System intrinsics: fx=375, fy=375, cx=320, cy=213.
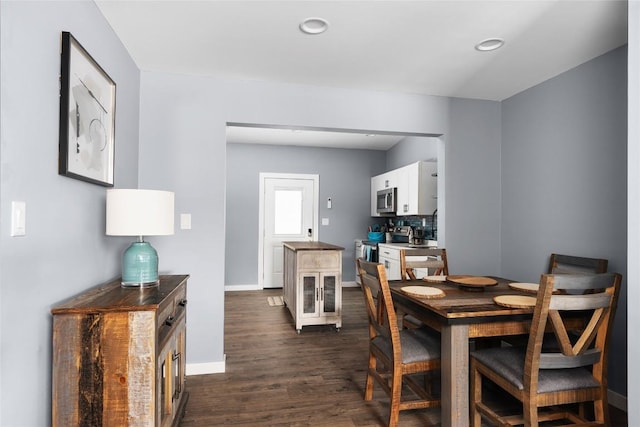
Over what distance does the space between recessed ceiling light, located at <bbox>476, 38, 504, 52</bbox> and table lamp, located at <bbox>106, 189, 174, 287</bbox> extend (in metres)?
2.24

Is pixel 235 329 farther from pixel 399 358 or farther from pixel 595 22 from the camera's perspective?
pixel 595 22

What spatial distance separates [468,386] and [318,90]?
8.33 ft

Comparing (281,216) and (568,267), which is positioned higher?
(281,216)

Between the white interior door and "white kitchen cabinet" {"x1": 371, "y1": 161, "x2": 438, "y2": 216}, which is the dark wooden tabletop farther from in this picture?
the white interior door

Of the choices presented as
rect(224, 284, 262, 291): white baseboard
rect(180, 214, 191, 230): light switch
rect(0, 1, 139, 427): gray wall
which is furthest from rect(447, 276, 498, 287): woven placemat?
rect(224, 284, 262, 291): white baseboard

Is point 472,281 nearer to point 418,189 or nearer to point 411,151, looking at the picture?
point 418,189

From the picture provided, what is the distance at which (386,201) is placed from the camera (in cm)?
592

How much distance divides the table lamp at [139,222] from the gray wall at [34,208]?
173 millimetres

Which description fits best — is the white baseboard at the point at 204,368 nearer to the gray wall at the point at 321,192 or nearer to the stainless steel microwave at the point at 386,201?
the gray wall at the point at 321,192

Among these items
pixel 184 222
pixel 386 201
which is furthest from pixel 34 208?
pixel 386 201

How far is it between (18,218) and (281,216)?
527cm

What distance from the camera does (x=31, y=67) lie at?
57.2 inches

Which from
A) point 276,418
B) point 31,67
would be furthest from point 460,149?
point 31,67

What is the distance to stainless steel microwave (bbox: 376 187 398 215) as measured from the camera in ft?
18.5
